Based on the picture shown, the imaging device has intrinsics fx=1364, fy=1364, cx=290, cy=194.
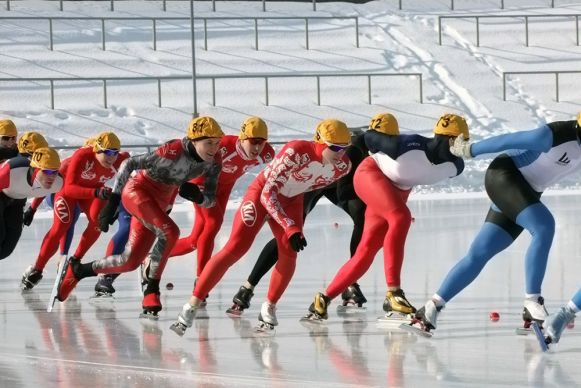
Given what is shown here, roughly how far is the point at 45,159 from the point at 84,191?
0.55m

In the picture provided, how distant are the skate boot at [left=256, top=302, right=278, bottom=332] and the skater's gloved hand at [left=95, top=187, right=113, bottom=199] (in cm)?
164

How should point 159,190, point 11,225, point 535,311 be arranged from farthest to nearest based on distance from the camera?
1. point 11,225
2. point 159,190
3. point 535,311

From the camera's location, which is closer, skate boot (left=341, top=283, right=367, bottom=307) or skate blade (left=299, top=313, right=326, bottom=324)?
skate blade (left=299, top=313, right=326, bottom=324)

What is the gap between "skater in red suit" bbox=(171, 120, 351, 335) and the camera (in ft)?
24.7

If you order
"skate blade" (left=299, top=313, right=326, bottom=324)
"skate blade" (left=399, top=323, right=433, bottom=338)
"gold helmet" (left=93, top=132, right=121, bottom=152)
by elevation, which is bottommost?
"skate blade" (left=299, top=313, right=326, bottom=324)

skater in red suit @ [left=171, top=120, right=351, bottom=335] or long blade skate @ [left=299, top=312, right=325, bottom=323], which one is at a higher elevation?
skater in red suit @ [left=171, top=120, right=351, bottom=335]

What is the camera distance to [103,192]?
9102mm

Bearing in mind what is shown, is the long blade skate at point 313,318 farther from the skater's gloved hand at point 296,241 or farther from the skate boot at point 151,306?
the skate boot at point 151,306

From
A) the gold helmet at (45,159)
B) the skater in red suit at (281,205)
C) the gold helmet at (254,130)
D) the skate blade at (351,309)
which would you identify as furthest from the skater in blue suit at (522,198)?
the gold helmet at (45,159)

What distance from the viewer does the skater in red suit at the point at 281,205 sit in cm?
752

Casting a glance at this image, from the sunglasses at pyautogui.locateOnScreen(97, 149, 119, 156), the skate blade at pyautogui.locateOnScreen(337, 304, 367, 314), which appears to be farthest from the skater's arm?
the sunglasses at pyautogui.locateOnScreen(97, 149, 119, 156)

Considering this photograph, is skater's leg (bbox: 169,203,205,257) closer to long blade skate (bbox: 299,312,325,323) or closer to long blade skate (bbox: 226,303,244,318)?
long blade skate (bbox: 226,303,244,318)

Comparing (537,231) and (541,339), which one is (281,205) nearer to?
(537,231)

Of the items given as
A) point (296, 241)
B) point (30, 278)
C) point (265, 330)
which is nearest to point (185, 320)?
point (265, 330)
